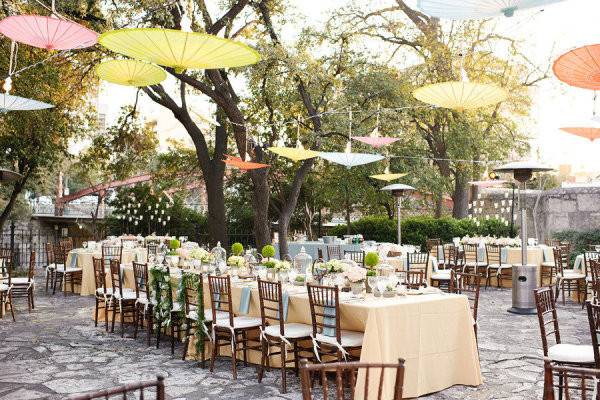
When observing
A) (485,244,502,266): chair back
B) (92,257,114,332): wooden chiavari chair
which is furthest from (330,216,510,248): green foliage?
(92,257,114,332): wooden chiavari chair

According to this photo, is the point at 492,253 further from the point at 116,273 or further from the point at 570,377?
the point at 570,377

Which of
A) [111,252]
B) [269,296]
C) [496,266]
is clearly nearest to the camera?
[269,296]

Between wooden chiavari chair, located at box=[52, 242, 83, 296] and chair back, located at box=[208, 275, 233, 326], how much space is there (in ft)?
23.0

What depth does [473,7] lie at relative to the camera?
5059 millimetres

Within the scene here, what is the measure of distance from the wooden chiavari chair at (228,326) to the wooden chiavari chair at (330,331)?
91cm

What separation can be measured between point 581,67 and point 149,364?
514 centimetres

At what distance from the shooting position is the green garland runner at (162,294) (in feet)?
24.7

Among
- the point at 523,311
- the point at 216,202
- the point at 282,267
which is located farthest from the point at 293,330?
the point at 216,202

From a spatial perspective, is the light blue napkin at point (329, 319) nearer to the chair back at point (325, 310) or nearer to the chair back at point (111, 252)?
the chair back at point (325, 310)

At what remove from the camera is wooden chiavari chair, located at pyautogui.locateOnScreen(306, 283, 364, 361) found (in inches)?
213

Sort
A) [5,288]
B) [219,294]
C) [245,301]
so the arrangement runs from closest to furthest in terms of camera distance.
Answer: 1. [245,301]
2. [219,294]
3. [5,288]

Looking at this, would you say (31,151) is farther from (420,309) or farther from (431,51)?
(420,309)

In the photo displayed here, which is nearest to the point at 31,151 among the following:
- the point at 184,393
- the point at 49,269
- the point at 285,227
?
the point at 49,269

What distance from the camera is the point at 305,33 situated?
15320mm
